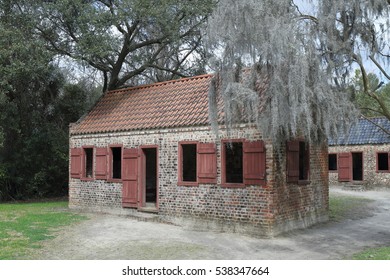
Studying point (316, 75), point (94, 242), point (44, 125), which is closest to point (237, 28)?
point (316, 75)

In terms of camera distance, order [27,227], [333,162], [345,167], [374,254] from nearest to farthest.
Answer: [374,254], [27,227], [345,167], [333,162]

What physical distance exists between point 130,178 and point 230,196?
13.8ft

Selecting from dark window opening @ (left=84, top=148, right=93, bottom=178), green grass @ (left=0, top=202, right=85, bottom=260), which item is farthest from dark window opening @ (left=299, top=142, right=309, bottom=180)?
dark window opening @ (left=84, top=148, right=93, bottom=178)

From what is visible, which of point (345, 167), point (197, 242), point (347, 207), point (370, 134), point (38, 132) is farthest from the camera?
point (345, 167)

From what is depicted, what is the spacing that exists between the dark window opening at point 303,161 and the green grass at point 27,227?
24.2 feet

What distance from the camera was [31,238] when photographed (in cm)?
1053

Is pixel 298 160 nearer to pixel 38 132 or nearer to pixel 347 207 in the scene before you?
pixel 347 207

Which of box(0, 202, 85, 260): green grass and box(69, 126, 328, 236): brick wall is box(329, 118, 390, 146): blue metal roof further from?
box(0, 202, 85, 260): green grass

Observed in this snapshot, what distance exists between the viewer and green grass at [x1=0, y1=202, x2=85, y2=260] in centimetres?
923

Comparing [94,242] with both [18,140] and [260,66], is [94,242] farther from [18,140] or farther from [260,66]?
[18,140]

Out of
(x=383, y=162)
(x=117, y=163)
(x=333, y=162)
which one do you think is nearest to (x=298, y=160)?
(x=117, y=163)

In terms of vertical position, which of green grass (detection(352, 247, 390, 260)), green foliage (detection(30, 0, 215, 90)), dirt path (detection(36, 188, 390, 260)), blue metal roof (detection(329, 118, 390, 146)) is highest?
green foliage (detection(30, 0, 215, 90))

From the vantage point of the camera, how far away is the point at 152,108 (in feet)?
49.3

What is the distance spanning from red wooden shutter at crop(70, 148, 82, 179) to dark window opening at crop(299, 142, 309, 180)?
27.7 feet
